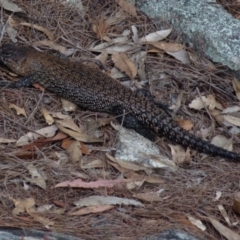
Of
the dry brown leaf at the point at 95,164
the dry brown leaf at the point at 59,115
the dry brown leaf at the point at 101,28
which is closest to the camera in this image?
the dry brown leaf at the point at 95,164

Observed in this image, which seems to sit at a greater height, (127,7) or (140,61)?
(127,7)

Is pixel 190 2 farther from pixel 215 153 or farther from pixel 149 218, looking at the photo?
pixel 149 218

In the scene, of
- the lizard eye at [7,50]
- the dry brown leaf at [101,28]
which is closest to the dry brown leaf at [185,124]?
the dry brown leaf at [101,28]

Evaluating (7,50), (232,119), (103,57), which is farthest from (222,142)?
(7,50)

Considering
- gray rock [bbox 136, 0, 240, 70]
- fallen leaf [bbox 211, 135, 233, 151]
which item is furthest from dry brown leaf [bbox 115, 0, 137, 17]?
fallen leaf [bbox 211, 135, 233, 151]

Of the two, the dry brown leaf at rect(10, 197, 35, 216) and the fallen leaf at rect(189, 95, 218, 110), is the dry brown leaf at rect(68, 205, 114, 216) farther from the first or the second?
the fallen leaf at rect(189, 95, 218, 110)

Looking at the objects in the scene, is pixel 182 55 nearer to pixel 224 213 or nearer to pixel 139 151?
pixel 139 151

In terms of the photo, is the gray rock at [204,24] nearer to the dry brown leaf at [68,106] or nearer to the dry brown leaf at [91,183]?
the dry brown leaf at [68,106]
